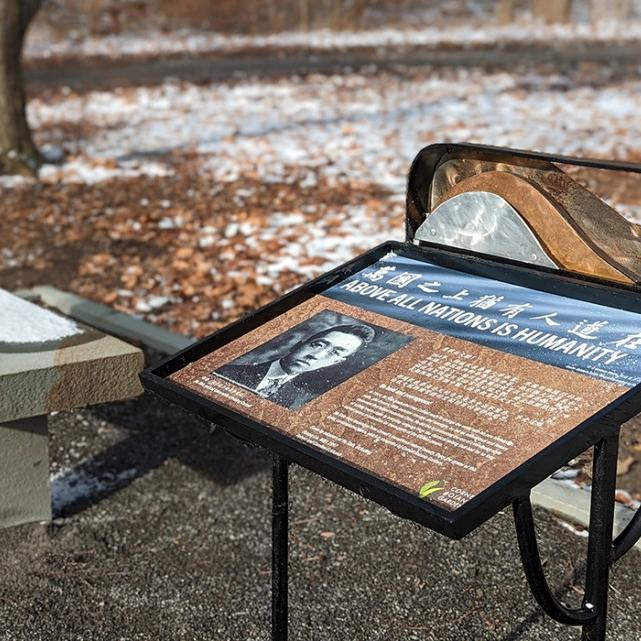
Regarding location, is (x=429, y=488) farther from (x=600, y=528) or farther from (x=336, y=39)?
(x=336, y=39)

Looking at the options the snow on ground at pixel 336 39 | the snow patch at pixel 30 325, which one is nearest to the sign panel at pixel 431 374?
the snow patch at pixel 30 325

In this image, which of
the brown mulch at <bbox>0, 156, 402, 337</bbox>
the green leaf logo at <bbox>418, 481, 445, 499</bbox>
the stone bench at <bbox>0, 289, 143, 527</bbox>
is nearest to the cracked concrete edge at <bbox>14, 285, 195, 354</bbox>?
the brown mulch at <bbox>0, 156, 402, 337</bbox>

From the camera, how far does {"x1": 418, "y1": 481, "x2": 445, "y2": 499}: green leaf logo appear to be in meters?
1.96

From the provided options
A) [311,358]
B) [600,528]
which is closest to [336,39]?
[311,358]

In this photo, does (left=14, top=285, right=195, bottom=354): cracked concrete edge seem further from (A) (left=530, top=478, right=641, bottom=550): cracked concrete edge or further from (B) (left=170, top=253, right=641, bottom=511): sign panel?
(B) (left=170, top=253, right=641, bottom=511): sign panel

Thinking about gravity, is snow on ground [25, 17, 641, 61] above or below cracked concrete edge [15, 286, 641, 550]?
below

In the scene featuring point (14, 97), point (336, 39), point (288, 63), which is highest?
point (14, 97)

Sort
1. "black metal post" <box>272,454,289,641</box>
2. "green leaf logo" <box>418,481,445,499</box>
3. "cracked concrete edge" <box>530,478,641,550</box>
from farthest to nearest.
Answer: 1. "cracked concrete edge" <box>530,478,641,550</box>
2. "black metal post" <box>272,454,289,641</box>
3. "green leaf logo" <box>418,481,445,499</box>

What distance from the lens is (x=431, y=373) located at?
89.7 inches

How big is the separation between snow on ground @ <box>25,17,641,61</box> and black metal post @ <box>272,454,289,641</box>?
17.3 meters

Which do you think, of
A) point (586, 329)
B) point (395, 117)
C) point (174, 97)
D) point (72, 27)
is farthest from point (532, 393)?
point (72, 27)

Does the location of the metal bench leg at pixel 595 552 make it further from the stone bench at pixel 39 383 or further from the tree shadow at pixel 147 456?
the tree shadow at pixel 147 456

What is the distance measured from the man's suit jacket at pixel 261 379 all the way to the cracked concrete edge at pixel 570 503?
158 centimetres

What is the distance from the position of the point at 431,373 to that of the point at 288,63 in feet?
49.1
